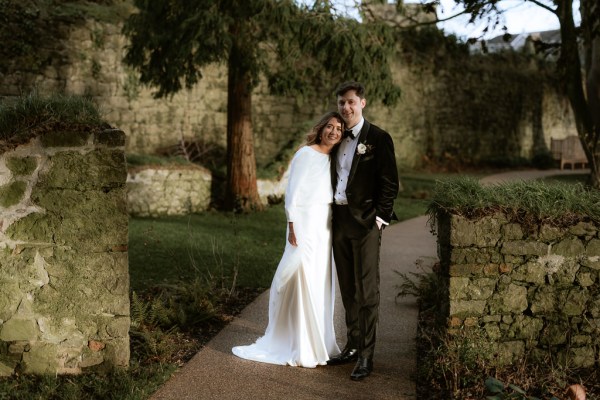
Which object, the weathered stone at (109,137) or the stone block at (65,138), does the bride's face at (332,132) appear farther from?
the stone block at (65,138)

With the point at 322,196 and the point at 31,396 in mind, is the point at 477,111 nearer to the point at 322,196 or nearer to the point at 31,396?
the point at 322,196

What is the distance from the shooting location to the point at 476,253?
442 cm

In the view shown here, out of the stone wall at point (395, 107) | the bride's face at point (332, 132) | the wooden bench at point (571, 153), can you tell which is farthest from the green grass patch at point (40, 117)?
the wooden bench at point (571, 153)

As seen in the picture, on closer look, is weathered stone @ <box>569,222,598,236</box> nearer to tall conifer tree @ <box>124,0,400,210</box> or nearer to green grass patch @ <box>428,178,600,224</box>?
green grass patch @ <box>428,178,600,224</box>

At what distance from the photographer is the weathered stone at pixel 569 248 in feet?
14.6

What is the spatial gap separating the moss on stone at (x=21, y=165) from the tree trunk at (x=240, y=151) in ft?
25.5

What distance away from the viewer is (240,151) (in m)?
12.2

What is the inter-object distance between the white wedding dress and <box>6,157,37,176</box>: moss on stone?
174cm

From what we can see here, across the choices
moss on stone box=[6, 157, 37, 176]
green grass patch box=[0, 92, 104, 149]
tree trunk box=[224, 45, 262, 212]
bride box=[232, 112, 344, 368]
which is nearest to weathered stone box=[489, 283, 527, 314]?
bride box=[232, 112, 344, 368]

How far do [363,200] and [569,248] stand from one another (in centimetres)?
145

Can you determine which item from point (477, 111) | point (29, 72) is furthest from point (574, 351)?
point (477, 111)

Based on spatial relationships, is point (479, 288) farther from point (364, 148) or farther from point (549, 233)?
point (364, 148)

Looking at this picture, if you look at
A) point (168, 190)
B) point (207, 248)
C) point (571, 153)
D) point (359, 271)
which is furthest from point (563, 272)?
point (571, 153)

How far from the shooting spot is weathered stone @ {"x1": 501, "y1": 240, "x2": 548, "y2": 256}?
4.44 meters
